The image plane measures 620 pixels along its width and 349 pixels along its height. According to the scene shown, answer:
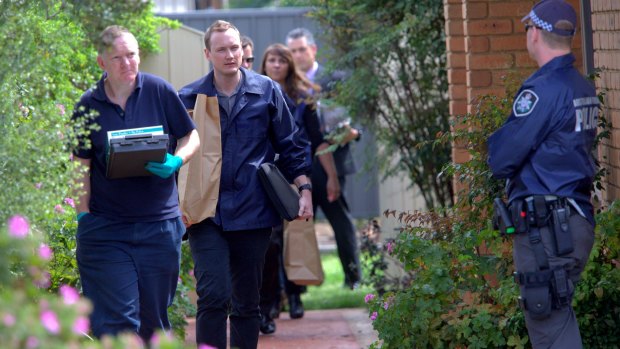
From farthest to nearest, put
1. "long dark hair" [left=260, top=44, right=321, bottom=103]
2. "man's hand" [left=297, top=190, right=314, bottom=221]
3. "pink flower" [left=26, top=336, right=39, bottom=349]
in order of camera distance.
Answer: "long dark hair" [left=260, top=44, right=321, bottom=103]
"man's hand" [left=297, top=190, right=314, bottom=221]
"pink flower" [left=26, top=336, right=39, bottom=349]

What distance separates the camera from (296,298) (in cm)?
862

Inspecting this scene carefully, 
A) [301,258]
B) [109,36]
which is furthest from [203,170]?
[301,258]

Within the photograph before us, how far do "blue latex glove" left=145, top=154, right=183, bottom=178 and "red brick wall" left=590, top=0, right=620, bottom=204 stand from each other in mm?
2063

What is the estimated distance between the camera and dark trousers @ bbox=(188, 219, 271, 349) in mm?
5504

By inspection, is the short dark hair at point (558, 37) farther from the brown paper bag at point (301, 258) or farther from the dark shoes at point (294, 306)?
the dark shoes at point (294, 306)

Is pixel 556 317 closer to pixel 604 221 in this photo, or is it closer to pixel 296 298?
pixel 604 221

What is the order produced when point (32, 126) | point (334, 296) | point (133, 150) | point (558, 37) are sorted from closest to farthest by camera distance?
1. point (32, 126)
2. point (558, 37)
3. point (133, 150)
4. point (334, 296)

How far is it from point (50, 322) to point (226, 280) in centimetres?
305

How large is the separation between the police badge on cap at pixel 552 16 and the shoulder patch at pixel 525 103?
10.5 inches

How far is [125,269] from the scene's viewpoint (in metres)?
5.04

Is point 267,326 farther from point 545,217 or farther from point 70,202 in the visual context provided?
point 545,217

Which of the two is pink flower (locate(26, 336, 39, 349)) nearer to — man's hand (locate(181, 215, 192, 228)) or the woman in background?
man's hand (locate(181, 215, 192, 228))

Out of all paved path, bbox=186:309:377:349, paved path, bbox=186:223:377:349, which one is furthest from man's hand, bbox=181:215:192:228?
paved path, bbox=186:309:377:349

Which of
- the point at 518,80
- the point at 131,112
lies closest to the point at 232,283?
the point at 131,112
